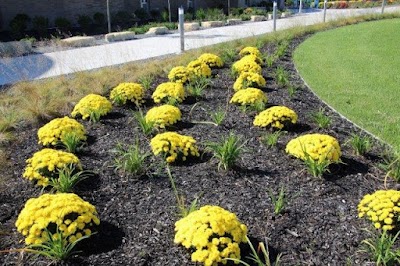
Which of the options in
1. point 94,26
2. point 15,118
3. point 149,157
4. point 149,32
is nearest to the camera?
point 149,157

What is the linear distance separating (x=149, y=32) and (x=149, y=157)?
14.2 metres

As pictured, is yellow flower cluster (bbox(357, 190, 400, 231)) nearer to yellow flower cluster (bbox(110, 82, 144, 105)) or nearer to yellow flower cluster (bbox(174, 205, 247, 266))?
yellow flower cluster (bbox(174, 205, 247, 266))

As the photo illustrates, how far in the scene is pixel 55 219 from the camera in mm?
3316

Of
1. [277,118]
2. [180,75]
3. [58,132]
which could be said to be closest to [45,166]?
[58,132]

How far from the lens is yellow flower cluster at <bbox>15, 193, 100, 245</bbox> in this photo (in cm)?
328

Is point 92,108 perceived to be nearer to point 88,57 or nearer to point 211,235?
point 211,235

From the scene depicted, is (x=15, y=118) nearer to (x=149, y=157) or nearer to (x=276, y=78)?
(x=149, y=157)

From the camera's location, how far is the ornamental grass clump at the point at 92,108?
6.15 metres

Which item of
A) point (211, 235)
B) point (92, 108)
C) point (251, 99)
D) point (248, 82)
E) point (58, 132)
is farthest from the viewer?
point (248, 82)

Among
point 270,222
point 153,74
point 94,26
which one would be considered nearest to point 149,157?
point 270,222

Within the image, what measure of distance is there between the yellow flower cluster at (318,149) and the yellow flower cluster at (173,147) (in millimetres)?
1099

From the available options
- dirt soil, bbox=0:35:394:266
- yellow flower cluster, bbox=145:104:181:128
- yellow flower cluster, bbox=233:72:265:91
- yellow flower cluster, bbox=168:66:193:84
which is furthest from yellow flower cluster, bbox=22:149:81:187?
yellow flower cluster, bbox=168:66:193:84

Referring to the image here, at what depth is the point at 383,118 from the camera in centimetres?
640

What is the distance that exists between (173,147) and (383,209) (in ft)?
7.14
